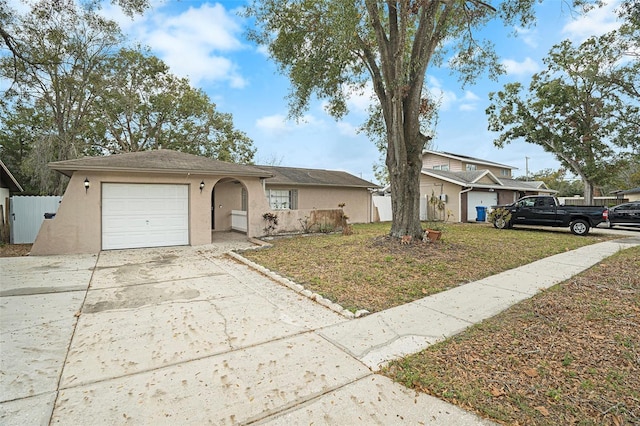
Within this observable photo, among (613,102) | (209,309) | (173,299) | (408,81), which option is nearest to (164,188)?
(173,299)

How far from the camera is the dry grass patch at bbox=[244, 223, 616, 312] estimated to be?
5.31 metres

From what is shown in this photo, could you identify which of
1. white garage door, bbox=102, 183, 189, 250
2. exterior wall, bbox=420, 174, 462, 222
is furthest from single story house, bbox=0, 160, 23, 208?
exterior wall, bbox=420, 174, 462, 222

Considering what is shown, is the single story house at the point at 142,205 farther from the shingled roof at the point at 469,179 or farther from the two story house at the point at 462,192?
the shingled roof at the point at 469,179

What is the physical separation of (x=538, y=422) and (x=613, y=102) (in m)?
25.2

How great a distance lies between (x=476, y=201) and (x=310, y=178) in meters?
11.4

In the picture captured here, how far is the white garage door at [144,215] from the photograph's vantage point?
9.28 m

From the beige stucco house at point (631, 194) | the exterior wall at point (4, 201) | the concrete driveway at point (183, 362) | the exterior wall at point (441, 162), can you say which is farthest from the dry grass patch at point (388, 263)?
the beige stucco house at point (631, 194)

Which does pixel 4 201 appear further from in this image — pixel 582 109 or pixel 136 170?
pixel 582 109

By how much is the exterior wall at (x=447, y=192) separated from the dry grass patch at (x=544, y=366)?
15.8 metres

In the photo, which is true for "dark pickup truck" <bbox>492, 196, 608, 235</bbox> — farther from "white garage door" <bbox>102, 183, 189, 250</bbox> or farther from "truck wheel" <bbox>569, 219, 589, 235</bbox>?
"white garage door" <bbox>102, 183, 189, 250</bbox>

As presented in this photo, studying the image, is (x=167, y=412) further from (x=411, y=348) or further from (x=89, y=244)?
(x=89, y=244)

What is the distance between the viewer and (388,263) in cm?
720

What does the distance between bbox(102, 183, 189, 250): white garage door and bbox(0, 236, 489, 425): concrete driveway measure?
3891 mm

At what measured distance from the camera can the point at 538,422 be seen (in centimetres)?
224
